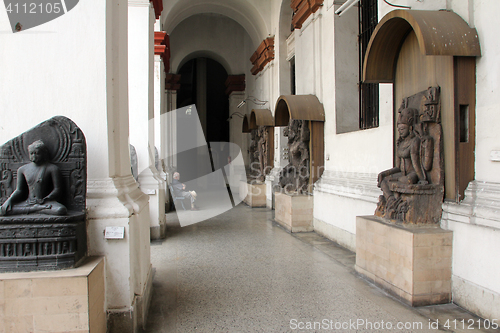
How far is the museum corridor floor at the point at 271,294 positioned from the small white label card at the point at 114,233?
2.85 ft

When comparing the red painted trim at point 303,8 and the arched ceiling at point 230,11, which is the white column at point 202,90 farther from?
the red painted trim at point 303,8

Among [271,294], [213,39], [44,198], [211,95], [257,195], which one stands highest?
[213,39]

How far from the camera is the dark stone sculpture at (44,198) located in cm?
241

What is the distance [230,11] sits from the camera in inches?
513

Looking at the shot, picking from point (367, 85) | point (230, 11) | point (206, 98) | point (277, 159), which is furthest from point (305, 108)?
point (206, 98)

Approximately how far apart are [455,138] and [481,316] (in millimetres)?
1626

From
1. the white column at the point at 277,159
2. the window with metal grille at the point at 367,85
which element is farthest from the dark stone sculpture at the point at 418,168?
the white column at the point at 277,159

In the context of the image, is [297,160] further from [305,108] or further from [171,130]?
[171,130]

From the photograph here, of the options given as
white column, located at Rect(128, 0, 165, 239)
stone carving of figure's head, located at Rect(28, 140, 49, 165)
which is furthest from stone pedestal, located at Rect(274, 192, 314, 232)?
stone carving of figure's head, located at Rect(28, 140, 49, 165)

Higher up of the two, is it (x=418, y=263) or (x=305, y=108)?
(x=305, y=108)

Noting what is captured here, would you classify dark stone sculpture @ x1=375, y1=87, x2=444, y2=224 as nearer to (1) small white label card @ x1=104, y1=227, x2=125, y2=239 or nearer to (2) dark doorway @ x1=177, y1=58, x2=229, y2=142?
(1) small white label card @ x1=104, y1=227, x2=125, y2=239

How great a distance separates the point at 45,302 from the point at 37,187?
2.63 feet

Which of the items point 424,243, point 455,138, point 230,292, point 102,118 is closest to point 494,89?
point 455,138

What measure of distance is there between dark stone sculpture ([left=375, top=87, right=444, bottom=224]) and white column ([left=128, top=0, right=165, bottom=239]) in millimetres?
4041
